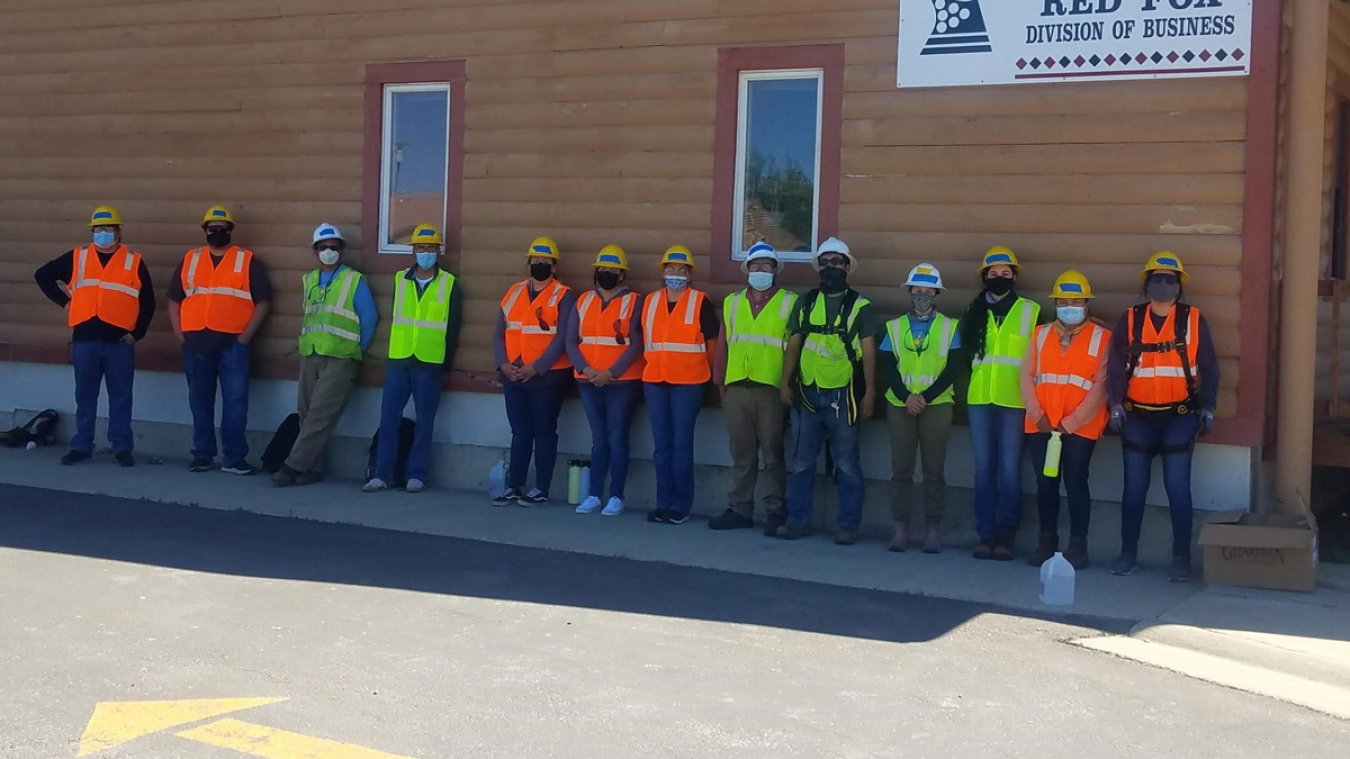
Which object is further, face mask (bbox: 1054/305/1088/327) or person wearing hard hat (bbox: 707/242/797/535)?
person wearing hard hat (bbox: 707/242/797/535)

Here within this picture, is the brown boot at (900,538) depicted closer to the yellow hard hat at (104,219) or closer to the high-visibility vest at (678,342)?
the high-visibility vest at (678,342)

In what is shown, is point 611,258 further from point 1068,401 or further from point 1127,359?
point 1127,359

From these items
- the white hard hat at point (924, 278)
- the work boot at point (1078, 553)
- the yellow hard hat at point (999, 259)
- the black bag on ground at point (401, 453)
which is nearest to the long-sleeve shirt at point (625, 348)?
the black bag on ground at point (401, 453)

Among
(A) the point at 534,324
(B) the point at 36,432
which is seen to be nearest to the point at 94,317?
(B) the point at 36,432

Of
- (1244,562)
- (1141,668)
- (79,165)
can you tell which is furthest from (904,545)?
(79,165)

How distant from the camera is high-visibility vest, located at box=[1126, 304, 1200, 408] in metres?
9.38

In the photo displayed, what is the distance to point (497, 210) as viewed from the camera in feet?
40.8

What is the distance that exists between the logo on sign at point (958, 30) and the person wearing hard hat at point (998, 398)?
150cm

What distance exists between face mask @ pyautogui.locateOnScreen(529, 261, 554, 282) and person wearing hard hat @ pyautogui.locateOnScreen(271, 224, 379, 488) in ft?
5.54

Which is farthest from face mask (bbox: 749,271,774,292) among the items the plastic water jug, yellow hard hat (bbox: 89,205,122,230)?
yellow hard hat (bbox: 89,205,122,230)

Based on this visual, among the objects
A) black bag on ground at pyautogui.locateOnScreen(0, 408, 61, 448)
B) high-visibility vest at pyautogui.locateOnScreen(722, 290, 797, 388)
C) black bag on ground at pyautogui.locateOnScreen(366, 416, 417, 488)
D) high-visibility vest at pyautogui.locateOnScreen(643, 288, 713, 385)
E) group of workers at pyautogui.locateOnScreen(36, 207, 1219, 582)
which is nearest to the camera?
group of workers at pyautogui.locateOnScreen(36, 207, 1219, 582)

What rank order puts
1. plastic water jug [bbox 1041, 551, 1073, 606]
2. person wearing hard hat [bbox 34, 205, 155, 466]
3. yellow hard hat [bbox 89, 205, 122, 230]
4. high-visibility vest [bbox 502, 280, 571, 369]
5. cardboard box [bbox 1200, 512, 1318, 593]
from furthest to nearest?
yellow hard hat [bbox 89, 205, 122, 230] → person wearing hard hat [bbox 34, 205, 155, 466] → high-visibility vest [bbox 502, 280, 571, 369] → cardboard box [bbox 1200, 512, 1318, 593] → plastic water jug [bbox 1041, 551, 1073, 606]

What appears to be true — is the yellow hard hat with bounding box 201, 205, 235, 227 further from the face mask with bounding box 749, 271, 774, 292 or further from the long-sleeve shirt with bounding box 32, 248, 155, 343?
the face mask with bounding box 749, 271, 774, 292

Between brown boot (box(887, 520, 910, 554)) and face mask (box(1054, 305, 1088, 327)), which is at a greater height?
face mask (box(1054, 305, 1088, 327))
